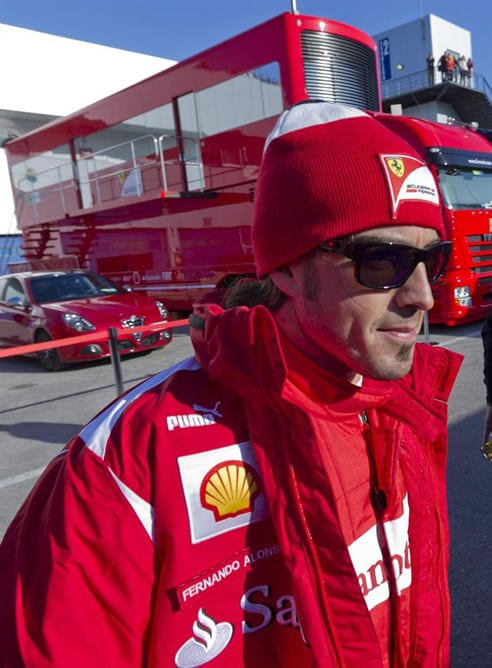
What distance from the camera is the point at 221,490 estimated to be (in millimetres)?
1076

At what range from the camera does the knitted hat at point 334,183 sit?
1172mm

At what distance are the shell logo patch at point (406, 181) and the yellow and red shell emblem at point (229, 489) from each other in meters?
0.60

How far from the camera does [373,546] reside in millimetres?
1211

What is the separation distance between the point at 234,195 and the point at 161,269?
2.72m

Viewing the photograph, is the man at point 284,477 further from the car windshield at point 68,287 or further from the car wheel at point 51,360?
the car windshield at point 68,287

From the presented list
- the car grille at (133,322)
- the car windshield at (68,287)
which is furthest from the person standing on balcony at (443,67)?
the car grille at (133,322)

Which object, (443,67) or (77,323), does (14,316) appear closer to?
(77,323)

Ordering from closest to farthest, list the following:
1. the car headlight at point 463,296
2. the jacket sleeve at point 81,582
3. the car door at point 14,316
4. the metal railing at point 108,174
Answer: the jacket sleeve at point 81,582
the car door at point 14,316
the car headlight at point 463,296
the metal railing at point 108,174

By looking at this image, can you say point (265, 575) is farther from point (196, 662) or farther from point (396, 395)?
point (396, 395)

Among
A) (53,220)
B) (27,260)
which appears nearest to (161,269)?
(53,220)

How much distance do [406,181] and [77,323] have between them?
23.6ft

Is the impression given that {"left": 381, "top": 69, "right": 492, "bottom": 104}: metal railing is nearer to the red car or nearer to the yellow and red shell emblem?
the red car

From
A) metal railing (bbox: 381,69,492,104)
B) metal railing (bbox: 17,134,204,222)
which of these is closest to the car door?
metal railing (bbox: 17,134,204,222)

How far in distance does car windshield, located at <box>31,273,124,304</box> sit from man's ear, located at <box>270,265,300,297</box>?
7880mm
